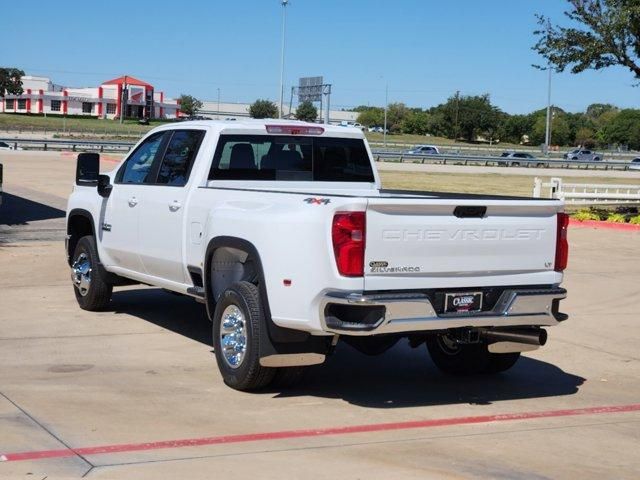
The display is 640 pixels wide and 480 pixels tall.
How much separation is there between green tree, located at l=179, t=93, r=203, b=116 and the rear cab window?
115126 mm

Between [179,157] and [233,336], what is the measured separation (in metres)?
2.14

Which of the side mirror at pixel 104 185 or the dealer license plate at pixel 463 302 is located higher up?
the side mirror at pixel 104 185

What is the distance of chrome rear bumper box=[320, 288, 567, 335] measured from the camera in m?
6.71

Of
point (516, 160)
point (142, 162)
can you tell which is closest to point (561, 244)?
point (142, 162)

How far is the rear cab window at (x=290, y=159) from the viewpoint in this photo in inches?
348

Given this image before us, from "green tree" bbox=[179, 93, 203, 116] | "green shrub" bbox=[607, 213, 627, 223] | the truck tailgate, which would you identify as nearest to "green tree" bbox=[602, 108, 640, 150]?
"green tree" bbox=[179, 93, 203, 116]

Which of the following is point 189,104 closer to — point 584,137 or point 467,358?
point 584,137

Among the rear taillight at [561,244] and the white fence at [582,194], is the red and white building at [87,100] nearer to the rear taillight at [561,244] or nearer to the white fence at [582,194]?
the white fence at [582,194]

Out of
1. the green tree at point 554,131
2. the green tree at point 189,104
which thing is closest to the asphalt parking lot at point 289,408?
the green tree at point 189,104

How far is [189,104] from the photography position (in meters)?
130

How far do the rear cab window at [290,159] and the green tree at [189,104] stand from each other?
11513cm

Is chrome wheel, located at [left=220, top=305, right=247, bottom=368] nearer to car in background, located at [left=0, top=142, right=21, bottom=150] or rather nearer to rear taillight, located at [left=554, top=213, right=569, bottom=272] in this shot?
rear taillight, located at [left=554, top=213, right=569, bottom=272]

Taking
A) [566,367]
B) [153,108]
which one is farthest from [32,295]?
[153,108]

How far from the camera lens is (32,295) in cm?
1171
